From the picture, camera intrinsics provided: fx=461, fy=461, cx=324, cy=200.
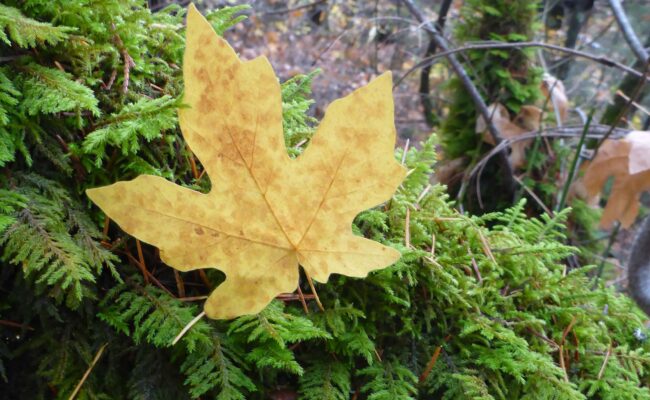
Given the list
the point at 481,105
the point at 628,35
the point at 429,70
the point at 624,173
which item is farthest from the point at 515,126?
the point at 429,70

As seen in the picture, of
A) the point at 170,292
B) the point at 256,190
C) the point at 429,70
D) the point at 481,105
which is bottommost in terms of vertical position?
the point at 429,70

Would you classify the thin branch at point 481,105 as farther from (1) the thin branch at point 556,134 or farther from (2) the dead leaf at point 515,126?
(1) the thin branch at point 556,134

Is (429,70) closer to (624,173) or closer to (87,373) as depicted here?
(624,173)

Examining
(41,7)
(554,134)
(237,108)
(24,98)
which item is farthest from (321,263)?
(554,134)

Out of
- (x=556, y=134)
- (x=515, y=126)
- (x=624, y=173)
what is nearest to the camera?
(x=624, y=173)

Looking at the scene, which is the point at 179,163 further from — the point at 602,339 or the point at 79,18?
the point at 602,339
